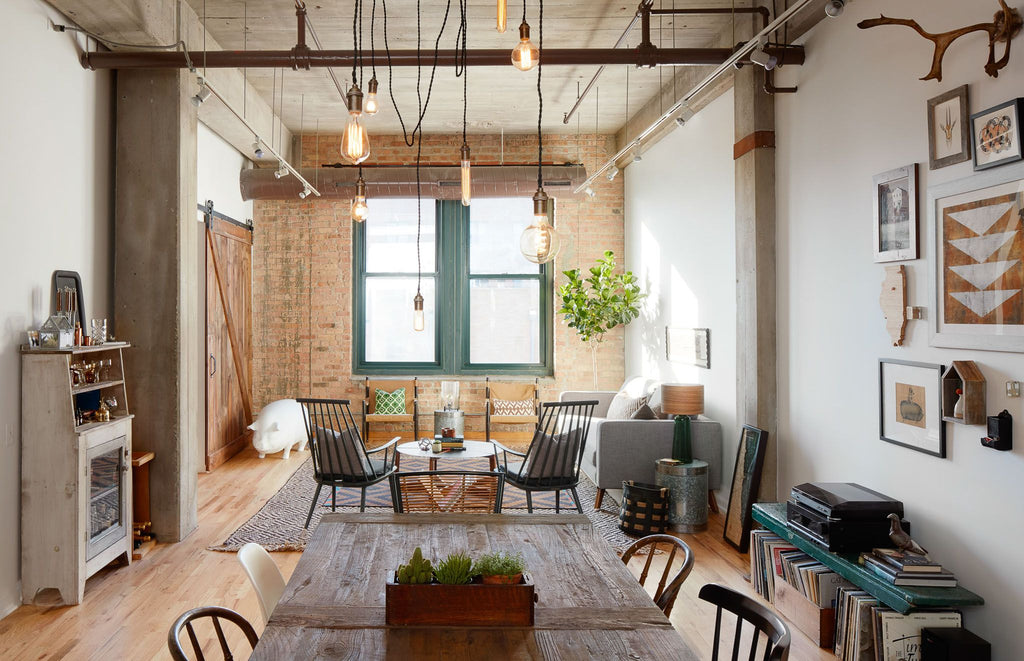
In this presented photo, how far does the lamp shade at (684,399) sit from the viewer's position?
5.99 m

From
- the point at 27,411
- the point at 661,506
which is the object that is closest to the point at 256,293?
the point at 27,411

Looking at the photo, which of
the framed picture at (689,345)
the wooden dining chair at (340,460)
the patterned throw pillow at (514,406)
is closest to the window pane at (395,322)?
the patterned throw pillow at (514,406)

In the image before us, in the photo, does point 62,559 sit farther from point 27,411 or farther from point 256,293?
point 256,293

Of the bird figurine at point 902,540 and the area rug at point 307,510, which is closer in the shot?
the bird figurine at point 902,540

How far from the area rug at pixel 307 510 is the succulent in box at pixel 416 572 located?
2711mm

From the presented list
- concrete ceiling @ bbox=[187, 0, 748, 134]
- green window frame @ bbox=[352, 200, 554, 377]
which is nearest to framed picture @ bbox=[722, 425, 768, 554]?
concrete ceiling @ bbox=[187, 0, 748, 134]

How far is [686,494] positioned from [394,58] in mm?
3770

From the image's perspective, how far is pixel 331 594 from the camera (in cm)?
205

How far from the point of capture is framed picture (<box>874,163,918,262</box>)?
350 cm

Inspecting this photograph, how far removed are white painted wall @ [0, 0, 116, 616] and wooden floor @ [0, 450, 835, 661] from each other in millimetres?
400

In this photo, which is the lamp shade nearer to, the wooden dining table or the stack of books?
the stack of books

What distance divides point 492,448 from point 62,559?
3.27 metres

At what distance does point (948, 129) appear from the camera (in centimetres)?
323

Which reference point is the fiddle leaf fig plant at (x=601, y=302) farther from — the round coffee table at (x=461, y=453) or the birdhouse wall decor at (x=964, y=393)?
the birdhouse wall decor at (x=964, y=393)
